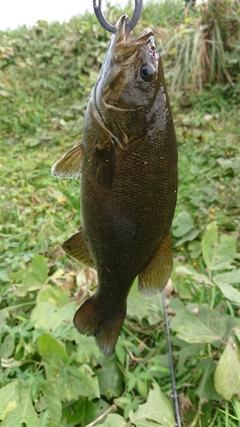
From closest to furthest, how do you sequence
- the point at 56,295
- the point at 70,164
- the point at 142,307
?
1. the point at 70,164
2. the point at 142,307
3. the point at 56,295

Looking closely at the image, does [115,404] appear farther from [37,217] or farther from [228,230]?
[37,217]

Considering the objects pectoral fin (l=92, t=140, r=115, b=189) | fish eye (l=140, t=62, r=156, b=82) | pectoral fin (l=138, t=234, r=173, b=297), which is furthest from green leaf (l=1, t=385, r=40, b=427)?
fish eye (l=140, t=62, r=156, b=82)

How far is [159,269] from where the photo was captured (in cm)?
116

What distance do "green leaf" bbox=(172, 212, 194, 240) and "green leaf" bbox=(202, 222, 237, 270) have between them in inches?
34.4

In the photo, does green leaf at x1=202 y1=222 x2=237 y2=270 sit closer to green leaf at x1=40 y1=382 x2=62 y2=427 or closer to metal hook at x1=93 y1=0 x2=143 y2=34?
green leaf at x1=40 y1=382 x2=62 y2=427

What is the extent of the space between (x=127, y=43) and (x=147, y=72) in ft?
0.31

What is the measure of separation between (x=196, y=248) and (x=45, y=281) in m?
1.21

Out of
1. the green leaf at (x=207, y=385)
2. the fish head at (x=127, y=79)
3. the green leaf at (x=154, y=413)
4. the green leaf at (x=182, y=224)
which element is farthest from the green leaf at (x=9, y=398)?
the green leaf at (x=182, y=224)

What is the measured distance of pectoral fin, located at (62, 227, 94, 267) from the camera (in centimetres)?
125

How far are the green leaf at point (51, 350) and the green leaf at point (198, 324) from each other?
0.52 m

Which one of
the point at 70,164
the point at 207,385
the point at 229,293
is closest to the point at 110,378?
the point at 207,385

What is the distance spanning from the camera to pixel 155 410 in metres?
1.55

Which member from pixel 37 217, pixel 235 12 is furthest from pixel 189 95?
pixel 37 217

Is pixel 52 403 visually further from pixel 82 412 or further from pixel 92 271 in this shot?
pixel 92 271
